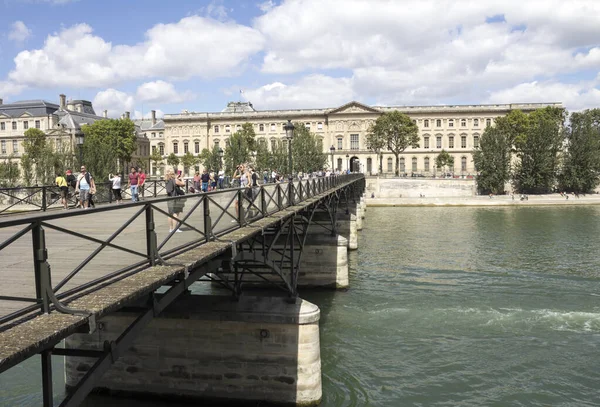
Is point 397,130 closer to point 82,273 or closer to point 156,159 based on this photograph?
point 156,159

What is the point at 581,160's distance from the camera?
7481 centimetres

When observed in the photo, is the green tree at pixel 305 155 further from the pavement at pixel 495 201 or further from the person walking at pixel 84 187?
the person walking at pixel 84 187

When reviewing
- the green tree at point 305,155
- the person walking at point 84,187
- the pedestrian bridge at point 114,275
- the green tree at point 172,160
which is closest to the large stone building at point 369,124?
the green tree at point 172,160

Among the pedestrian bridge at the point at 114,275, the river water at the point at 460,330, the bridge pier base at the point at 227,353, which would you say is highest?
the pedestrian bridge at the point at 114,275

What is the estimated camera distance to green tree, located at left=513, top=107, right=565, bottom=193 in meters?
75.7

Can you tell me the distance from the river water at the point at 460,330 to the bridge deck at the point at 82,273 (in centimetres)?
733

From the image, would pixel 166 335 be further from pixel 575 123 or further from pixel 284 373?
pixel 575 123

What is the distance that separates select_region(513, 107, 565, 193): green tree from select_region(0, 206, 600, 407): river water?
44638 mm

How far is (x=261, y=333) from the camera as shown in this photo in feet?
40.0

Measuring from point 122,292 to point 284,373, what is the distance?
7050 mm

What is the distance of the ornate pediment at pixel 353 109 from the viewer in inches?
4341

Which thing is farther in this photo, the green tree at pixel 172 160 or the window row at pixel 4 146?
the green tree at pixel 172 160

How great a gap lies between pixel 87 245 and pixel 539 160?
78967 millimetres

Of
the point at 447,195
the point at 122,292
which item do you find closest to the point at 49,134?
the point at 447,195
